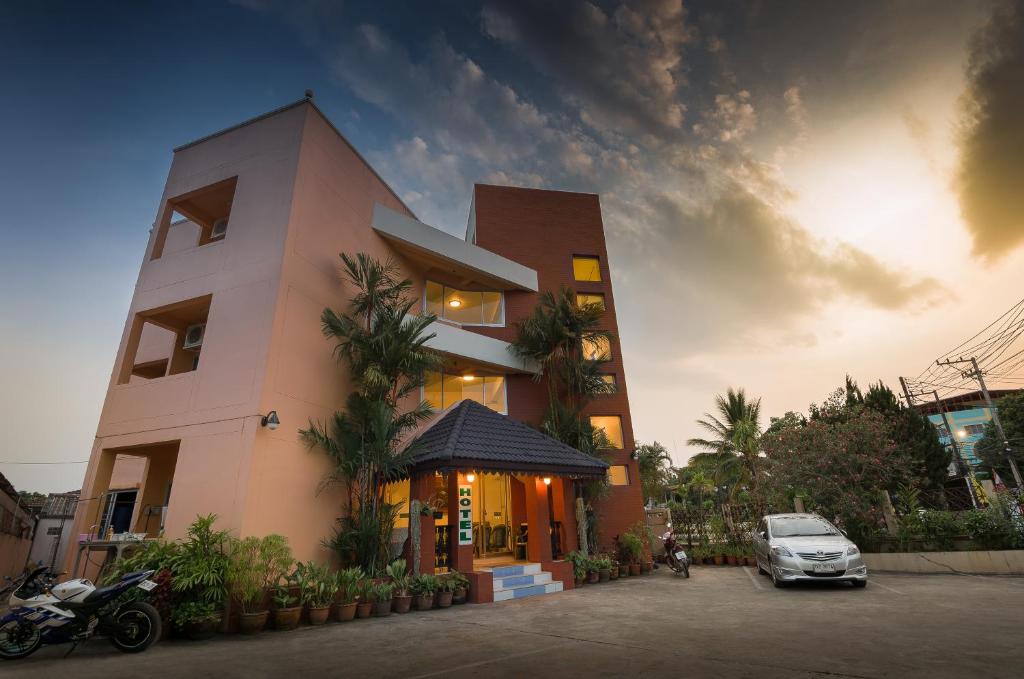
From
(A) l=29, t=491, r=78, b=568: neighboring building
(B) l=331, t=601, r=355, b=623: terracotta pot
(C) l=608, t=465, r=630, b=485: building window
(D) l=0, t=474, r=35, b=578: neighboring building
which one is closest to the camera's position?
(B) l=331, t=601, r=355, b=623: terracotta pot

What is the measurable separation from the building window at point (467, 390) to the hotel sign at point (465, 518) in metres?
5.00

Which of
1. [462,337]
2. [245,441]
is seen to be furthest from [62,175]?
[462,337]

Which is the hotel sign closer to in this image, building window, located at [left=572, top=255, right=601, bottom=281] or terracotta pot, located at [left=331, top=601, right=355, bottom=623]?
terracotta pot, located at [left=331, top=601, right=355, bottom=623]

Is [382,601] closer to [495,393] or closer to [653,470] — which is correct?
[495,393]

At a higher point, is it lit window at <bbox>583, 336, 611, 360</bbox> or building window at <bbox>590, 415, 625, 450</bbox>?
lit window at <bbox>583, 336, 611, 360</bbox>

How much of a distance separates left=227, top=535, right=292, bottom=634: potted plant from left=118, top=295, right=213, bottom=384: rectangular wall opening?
4.69 metres

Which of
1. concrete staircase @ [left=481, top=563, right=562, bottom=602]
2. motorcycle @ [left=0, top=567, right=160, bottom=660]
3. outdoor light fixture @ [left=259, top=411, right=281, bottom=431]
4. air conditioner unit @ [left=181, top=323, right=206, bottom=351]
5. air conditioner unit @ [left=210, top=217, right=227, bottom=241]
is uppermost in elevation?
air conditioner unit @ [left=210, top=217, right=227, bottom=241]

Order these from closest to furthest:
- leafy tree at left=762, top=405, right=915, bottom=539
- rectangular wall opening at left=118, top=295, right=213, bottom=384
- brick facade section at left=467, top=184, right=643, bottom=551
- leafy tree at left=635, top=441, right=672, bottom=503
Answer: rectangular wall opening at left=118, top=295, right=213, bottom=384 → leafy tree at left=762, top=405, right=915, bottom=539 → brick facade section at left=467, top=184, right=643, bottom=551 → leafy tree at left=635, top=441, right=672, bottom=503

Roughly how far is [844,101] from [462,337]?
12875 mm

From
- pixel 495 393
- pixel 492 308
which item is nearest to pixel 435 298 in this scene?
pixel 492 308

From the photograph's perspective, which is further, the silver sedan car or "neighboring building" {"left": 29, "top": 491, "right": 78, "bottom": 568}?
"neighboring building" {"left": 29, "top": 491, "right": 78, "bottom": 568}

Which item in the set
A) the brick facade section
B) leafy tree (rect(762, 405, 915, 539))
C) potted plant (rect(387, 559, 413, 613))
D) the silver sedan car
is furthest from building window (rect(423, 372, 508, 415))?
leafy tree (rect(762, 405, 915, 539))

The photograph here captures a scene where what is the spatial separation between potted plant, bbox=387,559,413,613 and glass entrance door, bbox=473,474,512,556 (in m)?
6.16

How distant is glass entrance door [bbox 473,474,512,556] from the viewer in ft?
51.2
